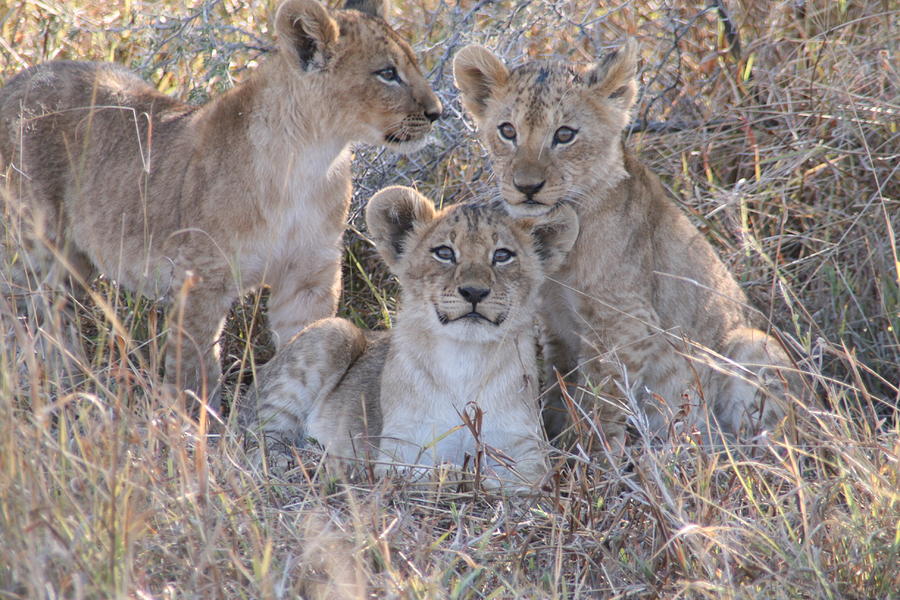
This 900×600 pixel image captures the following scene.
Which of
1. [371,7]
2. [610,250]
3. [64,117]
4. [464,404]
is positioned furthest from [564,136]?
[64,117]

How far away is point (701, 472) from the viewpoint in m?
3.13

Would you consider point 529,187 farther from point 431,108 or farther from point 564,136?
point 431,108

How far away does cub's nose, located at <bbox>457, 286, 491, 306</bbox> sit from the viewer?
371 cm

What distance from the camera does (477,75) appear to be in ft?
14.6

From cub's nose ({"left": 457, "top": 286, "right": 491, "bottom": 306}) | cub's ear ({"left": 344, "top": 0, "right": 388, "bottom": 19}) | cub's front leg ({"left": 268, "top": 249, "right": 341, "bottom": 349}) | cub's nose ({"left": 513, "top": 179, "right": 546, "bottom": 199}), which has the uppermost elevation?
cub's ear ({"left": 344, "top": 0, "right": 388, "bottom": 19})

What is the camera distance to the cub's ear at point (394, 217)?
13.5 feet

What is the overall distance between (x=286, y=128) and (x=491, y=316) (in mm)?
1307

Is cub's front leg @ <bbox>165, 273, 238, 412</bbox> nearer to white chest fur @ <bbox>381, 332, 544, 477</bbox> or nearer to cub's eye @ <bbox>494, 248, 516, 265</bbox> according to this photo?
white chest fur @ <bbox>381, 332, 544, 477</bbox>

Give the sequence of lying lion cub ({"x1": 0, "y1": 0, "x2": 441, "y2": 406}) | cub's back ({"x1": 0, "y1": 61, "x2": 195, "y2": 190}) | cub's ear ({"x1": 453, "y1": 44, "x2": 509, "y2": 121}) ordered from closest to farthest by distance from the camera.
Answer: cub's ear ({"x1": 453, "y1": 44, "x2": 509, "y2": 121})
lying lion cub ({"x1": 0, "y1": 0, "x2": 441, "y2": 406})
cub's back ({"x1": 0, "y1": 61, "x2": 195, "y2": 190})

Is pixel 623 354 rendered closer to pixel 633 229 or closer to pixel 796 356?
pixel 633 229

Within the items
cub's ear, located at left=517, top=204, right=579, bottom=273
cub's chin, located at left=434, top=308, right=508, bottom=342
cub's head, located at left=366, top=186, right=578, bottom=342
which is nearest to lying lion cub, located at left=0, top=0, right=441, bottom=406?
cub's head, located at left=366, top=186, right=578, bottom=342

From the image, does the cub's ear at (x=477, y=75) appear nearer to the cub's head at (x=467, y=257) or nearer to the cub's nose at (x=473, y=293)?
the cub's head at (x=467, y=257)

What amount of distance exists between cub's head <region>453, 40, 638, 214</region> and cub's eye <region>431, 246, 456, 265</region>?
0.32 meters

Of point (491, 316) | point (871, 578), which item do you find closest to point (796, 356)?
point (491, 316)
